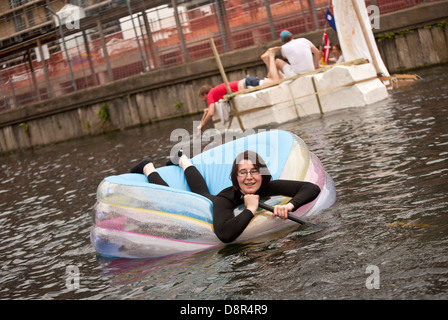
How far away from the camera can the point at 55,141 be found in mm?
23078

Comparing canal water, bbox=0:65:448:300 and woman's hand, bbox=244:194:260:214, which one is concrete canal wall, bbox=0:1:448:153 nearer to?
canal water, bbox=0:65:448:300

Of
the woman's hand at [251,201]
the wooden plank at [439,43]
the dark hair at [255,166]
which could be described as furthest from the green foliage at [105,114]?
the woman's hand at [251,201]

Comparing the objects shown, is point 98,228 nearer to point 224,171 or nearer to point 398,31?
point 224,171

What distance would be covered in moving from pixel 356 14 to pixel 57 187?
768cm

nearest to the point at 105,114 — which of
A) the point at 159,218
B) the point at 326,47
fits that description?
the point at 326,47

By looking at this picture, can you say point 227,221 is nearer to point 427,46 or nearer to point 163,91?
point 427,46

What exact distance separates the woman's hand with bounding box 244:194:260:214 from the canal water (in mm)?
345

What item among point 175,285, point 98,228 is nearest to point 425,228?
point 175,285

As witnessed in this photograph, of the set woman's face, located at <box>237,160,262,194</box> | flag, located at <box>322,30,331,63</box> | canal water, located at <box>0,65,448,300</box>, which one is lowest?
canal water, located at <box>0,65,448,300</box>

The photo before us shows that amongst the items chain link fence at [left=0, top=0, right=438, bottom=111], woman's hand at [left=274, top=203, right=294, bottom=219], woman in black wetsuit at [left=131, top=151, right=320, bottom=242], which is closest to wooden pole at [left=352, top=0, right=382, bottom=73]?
chain link fence at [left=0, top=0, right=438, bottom=111]

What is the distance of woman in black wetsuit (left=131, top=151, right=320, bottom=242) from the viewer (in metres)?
6.14

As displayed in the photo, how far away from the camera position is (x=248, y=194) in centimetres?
638

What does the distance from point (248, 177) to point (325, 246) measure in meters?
1.15

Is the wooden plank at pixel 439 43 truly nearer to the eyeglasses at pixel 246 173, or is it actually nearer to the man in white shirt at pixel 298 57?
the man in white shirt at pixel 298 57
